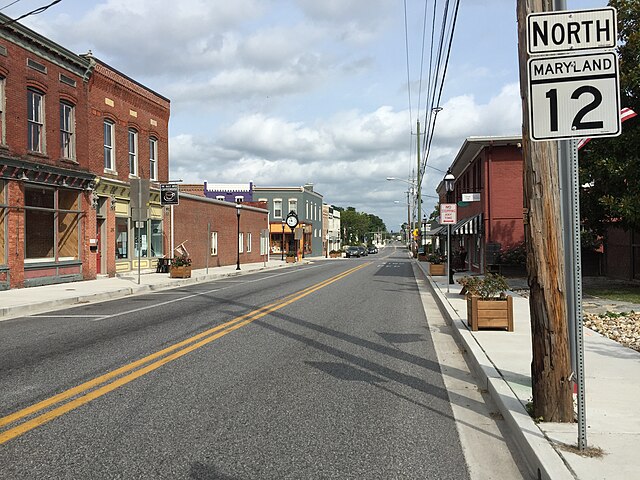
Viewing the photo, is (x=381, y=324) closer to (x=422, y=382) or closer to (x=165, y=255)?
(x=422, y=382)

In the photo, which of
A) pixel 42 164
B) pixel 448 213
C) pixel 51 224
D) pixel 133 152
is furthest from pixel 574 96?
pixel 133 152

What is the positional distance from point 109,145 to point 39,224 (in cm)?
634

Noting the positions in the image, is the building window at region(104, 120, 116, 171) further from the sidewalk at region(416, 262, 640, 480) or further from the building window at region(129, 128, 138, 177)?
the sidewalk at region(416, 262, 640, 480)

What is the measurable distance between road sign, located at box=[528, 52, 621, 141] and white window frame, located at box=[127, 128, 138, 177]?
25605mm

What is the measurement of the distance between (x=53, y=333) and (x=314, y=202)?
66.8 meters

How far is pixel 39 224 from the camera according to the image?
68.2 feet

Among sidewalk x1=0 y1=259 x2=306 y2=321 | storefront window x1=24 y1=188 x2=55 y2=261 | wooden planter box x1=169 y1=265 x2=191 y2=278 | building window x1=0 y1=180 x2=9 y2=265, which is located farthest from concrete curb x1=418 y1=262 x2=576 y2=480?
wooden planter box x1=169 y1=265 x2=191 y2=278

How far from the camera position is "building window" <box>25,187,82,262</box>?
20.3 m

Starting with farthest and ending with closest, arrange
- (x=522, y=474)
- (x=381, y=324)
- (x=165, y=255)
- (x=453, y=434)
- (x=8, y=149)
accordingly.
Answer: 1. (x=165, y=255)
2. (x=8, y=149)
3. (x=381, y=324)
4. (x=453, y=434)
5. (x=522, y=474)

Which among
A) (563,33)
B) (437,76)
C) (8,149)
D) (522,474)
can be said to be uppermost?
(437,76)

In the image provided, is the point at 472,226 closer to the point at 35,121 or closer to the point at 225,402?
the point at 35,121

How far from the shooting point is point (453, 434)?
17.1 feet

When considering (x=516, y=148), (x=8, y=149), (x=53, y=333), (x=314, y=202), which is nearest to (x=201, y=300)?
(x=53, y=333)

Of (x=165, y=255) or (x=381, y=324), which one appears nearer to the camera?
(x=381, y=324)
